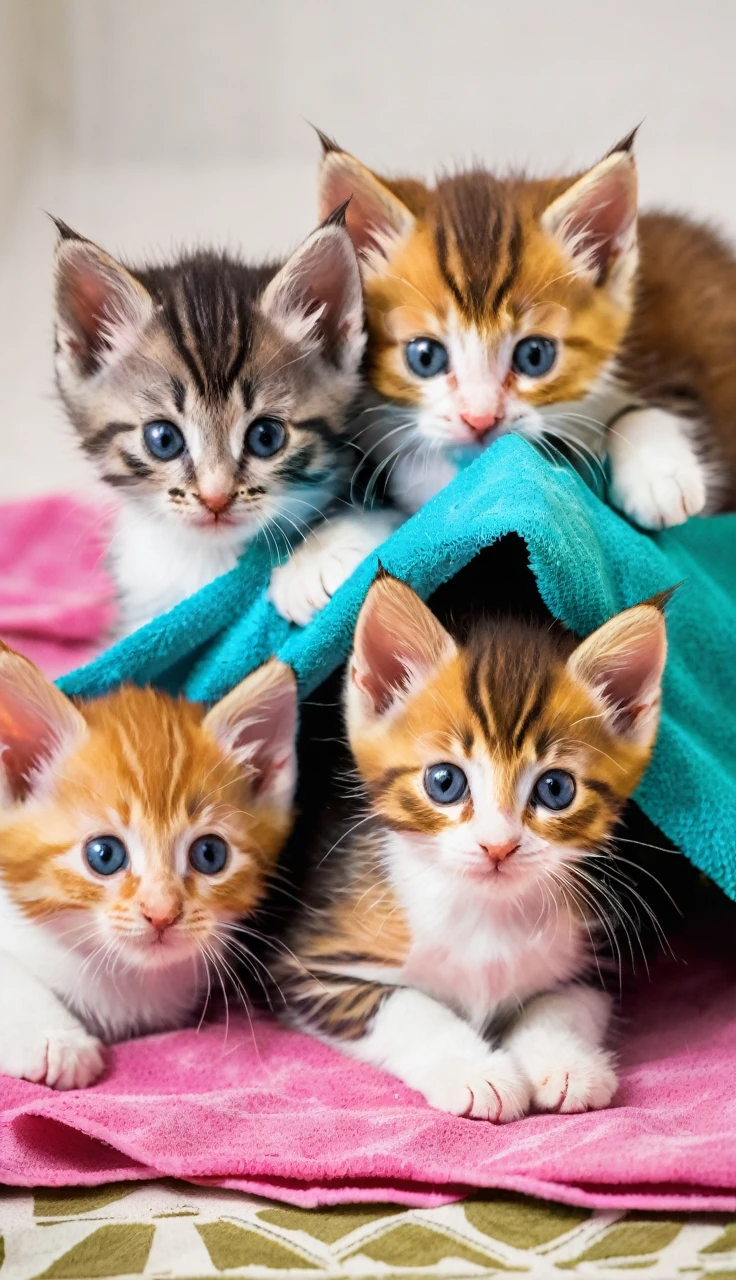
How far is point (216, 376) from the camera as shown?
1577 mm


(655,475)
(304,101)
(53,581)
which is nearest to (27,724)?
(655,475)

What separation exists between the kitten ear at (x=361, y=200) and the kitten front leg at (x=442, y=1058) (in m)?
0.96

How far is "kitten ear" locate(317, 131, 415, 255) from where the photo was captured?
5.45 feet

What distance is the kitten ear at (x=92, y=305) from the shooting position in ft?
5.24

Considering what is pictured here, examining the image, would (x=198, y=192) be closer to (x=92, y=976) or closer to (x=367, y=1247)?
(x=92, y=976)

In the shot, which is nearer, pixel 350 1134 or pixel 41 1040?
pixel 350 1134

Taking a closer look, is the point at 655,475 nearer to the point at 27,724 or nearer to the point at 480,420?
the point at 480,420

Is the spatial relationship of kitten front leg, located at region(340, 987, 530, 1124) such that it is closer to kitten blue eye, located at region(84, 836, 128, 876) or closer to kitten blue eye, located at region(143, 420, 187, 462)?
kitten blue eye, located at region(84, 836, 128, 876)

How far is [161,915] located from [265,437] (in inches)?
23.2

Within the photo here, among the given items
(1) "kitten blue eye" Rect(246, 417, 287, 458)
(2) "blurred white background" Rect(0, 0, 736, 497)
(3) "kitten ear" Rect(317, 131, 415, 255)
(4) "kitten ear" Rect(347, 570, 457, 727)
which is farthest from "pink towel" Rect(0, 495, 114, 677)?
(4) "kitten ear" Rect(347, 570, 457, 727)

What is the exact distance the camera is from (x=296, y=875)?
5.52 ft

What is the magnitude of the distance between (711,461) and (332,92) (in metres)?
1.38

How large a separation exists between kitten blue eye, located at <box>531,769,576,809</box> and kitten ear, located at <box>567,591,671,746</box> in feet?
0.33

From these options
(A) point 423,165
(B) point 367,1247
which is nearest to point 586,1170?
(B) point 367,1247
